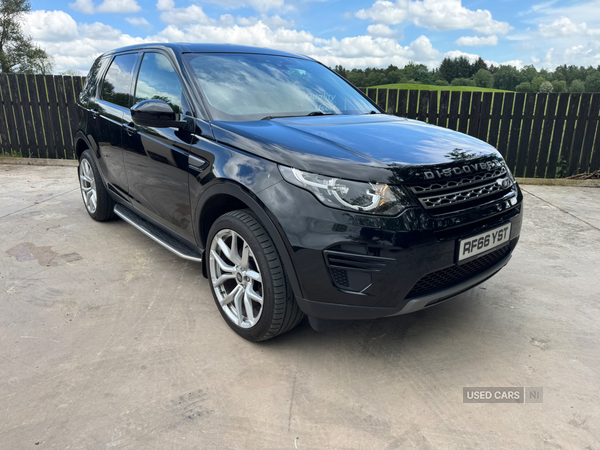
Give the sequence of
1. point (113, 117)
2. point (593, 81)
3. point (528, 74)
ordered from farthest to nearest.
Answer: point (528, 74) → point (593, 81) → point (113, 117)

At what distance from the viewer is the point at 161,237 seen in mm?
3162

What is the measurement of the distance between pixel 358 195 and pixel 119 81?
2.87 meters

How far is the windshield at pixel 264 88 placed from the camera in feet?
8.78

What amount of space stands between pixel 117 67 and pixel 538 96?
6465mm

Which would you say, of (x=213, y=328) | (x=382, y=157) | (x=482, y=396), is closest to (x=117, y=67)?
(x=213, y=328)

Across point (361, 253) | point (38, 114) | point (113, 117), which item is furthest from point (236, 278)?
point (38, 114)

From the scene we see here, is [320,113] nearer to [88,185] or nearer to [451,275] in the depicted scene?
[451,275]

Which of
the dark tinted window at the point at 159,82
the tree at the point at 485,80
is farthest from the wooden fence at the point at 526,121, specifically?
the tree at the point at 485,80

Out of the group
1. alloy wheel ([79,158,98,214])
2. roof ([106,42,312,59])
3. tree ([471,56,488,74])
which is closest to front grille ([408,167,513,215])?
roof ([106,42,312,59])

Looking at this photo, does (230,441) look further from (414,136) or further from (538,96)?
(538,96)

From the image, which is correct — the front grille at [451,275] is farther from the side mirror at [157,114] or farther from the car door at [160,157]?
the side mirror at [157,114]

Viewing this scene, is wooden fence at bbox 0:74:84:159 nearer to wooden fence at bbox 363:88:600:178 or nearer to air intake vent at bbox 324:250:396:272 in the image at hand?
wooden fence at bbox 363:88:600:178

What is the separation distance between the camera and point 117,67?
12.8 feet

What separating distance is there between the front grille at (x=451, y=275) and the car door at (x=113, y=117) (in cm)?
262
